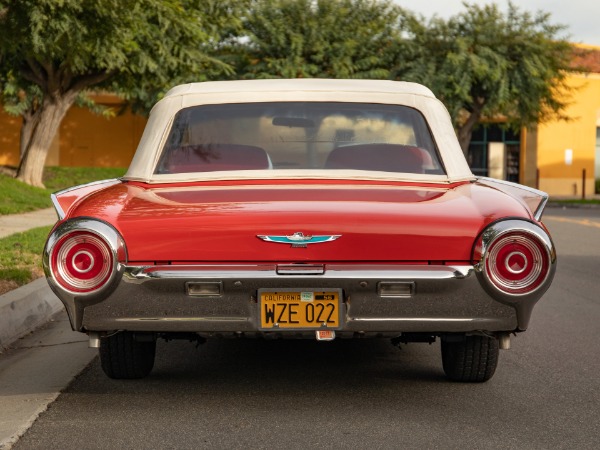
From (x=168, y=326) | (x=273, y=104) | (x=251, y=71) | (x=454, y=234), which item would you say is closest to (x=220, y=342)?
(x=273, y=104)

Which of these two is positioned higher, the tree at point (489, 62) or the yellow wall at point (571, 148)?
the tree at point (489, 62)

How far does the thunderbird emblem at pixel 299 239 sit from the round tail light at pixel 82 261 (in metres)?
0.69

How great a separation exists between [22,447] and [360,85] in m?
2.75

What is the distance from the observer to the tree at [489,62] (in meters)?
35.3

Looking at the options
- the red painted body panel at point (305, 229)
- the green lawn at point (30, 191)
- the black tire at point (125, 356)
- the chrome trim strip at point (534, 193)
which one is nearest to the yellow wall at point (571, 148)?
the green lawn at point (30, 191)

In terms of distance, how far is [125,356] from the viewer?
5215 mm

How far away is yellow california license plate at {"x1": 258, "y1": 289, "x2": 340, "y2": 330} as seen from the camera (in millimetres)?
4457

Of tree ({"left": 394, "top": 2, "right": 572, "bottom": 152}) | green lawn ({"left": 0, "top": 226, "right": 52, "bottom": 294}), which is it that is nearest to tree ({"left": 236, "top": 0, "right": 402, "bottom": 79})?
tree ({"left": 394, "top": 2, "right": 572, "bottom": 152})

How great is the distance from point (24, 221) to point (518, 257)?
13.0m

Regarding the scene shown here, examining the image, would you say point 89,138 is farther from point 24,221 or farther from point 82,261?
point 82,261

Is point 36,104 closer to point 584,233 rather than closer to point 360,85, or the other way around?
point 584,233

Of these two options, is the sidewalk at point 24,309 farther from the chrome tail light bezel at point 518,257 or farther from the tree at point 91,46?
the tree at point 91,46

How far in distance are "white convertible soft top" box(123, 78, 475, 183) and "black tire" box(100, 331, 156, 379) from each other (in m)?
0.81

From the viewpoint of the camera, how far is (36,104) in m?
42.1
